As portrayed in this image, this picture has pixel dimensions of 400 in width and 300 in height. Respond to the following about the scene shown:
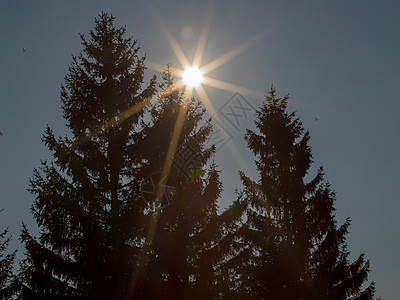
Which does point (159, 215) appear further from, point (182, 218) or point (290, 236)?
point (290, 236)

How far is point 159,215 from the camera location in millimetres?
12570

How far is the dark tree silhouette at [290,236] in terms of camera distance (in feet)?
44.4

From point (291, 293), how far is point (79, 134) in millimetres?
9841

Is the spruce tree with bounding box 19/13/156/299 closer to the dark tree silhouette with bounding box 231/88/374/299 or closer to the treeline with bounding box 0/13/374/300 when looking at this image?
the treeline with bounding box 0/13/374/300

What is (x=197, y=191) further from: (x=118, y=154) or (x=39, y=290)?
(x=39, y=290)

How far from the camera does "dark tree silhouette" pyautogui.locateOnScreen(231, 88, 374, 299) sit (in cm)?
1352

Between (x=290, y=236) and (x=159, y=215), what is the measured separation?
5.62 metres

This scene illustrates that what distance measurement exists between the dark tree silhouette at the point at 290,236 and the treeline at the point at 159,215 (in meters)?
0.04

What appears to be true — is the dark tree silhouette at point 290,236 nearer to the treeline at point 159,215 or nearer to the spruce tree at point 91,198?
the treeline at point 159,215

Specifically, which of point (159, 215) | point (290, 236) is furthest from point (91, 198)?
point (290, 236)

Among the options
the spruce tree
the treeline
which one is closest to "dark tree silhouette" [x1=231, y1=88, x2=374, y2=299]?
the treeline

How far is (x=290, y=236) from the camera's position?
14758 mm

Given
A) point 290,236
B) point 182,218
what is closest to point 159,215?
point 182,218

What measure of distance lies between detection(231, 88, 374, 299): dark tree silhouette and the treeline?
4cm
